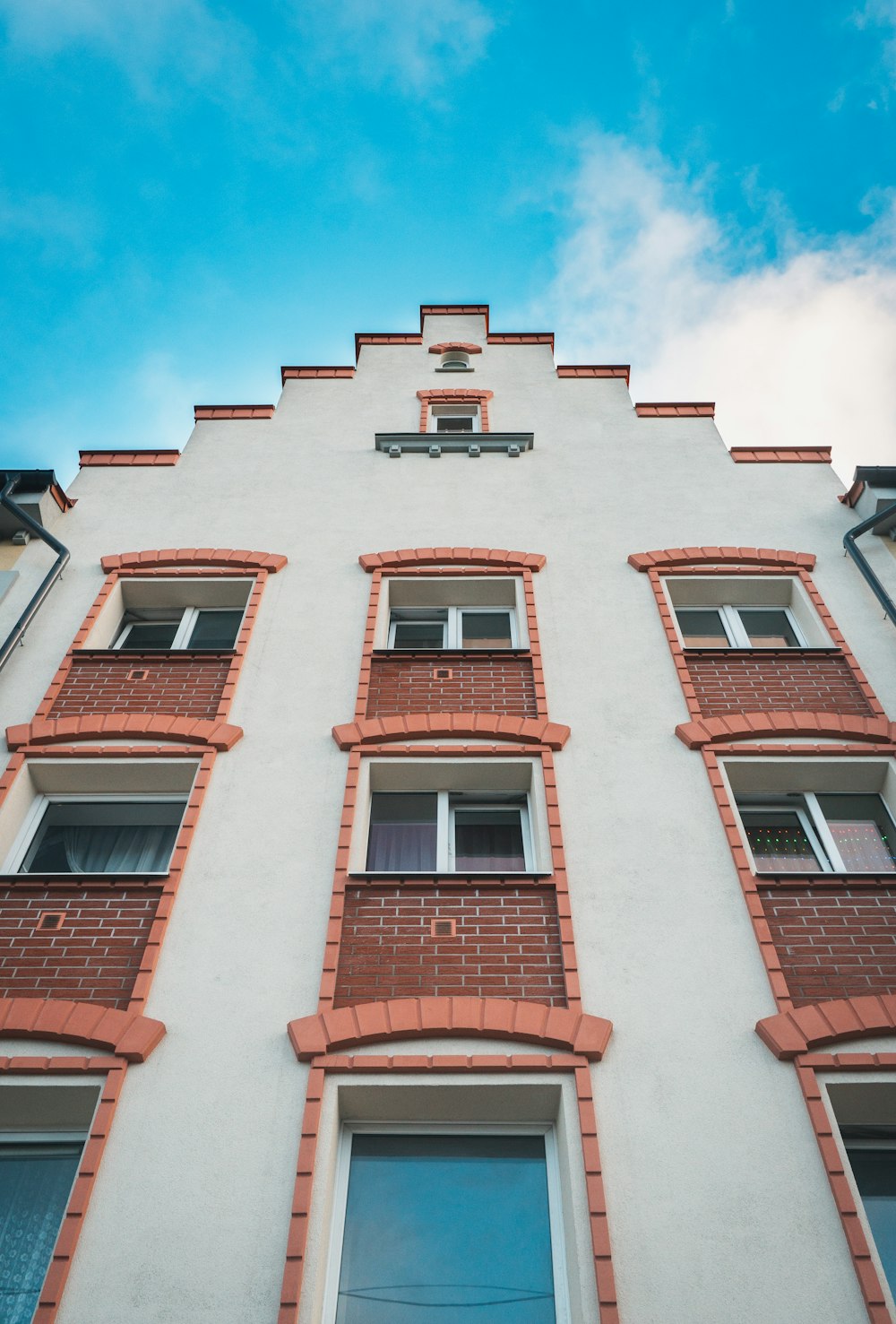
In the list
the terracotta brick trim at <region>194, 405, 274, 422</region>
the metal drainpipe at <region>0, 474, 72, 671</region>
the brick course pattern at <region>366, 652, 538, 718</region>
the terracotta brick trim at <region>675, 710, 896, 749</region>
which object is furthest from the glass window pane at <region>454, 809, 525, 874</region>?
the terracotta brick trim at <region>194, 405, 274, 422</region>

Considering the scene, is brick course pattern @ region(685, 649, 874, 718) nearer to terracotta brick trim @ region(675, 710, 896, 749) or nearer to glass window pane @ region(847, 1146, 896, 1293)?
terracotta brick trim @ region(675, 710, 896, 749)

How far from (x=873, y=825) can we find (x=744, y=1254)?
459cm

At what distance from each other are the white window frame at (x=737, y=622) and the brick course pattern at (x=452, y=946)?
4364 mm

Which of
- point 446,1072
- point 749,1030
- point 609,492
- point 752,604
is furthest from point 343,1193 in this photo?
point 609,492

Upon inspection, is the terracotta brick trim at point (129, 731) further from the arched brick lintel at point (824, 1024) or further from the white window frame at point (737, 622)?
the arched brick lintel at point (824, 1024)

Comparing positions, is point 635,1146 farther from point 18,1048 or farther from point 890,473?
point 890,473

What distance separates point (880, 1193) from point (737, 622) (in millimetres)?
6639

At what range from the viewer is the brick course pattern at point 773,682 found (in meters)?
9.84

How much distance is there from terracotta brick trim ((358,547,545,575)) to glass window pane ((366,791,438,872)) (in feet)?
11.3

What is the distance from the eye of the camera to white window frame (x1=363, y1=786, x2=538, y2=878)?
824 centimetres

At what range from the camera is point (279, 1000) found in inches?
281

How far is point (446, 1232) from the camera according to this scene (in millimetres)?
6102

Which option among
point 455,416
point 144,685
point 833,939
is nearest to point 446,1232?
point 833,939

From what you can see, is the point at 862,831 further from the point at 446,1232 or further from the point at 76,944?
the point at 76,944
